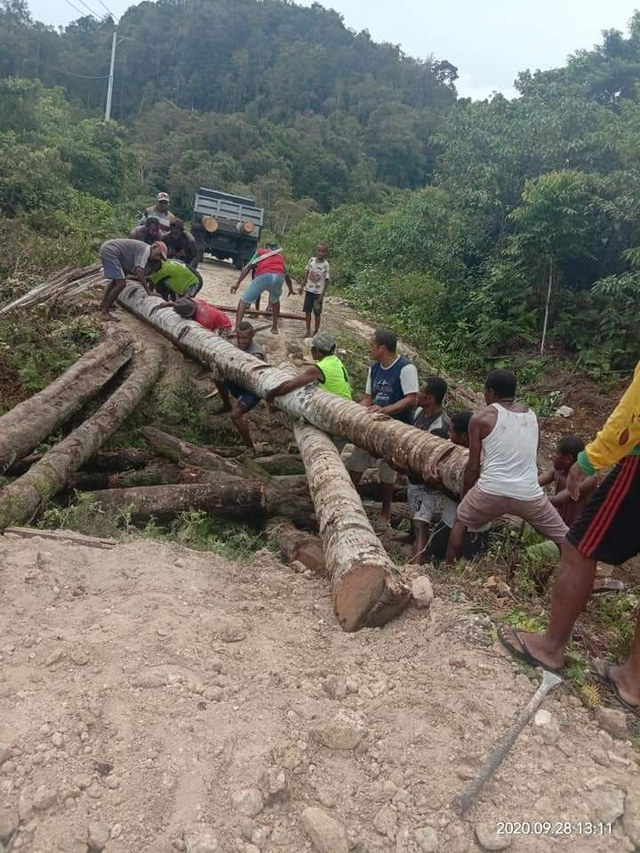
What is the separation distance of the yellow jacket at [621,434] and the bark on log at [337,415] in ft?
5.59

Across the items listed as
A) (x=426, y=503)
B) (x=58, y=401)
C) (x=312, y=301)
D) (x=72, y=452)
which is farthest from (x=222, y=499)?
(x=312, y=301)

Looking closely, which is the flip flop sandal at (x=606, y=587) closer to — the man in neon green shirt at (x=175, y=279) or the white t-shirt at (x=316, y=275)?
the man in neon green shirt at (x=175, y=279)

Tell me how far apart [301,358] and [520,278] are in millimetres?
5422

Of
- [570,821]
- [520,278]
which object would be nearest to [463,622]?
[570,821]

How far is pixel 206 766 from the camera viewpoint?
1946 mm

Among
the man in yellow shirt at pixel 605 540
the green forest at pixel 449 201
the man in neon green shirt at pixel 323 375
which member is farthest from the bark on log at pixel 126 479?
the green forest at pixel 449 201

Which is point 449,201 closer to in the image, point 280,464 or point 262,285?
point 262,285

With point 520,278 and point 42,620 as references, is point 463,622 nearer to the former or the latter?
point 42,620

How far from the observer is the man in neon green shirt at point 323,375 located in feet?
17.4

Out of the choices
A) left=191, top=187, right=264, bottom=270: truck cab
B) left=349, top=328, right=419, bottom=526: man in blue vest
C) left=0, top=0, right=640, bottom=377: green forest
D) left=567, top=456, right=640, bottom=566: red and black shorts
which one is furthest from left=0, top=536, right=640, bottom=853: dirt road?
left=191, top=187, right=264, bottom=270: truck cab

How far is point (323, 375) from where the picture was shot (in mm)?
5359

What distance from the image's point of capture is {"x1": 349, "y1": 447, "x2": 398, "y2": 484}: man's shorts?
515cm

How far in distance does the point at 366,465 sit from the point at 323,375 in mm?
881

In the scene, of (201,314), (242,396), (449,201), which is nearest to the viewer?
(242,396)
